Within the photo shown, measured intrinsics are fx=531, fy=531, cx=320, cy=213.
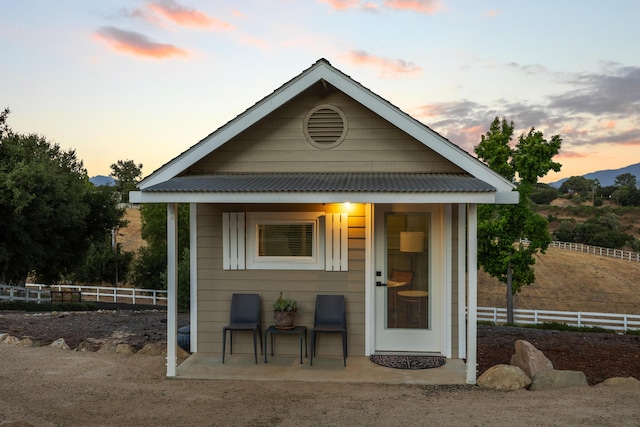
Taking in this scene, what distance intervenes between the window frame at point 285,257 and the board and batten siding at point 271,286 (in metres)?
0.08

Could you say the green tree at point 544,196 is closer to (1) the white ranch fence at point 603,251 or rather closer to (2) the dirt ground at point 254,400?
(1) the white ranch fence at point 603,251

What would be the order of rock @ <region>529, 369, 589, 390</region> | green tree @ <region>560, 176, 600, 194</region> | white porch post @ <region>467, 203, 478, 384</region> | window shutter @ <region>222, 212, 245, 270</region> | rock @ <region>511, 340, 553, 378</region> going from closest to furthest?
rock @ <region>529, 369, 589, 390</region>
white porch post @ <region>467, 203, 478, 384</region>
rock @ <region>511, 340, 553, 378</region>
window shutter @ <region>222, 212, 245, 270</region>
green tree @ <region>560, 176, 600, 194</region>

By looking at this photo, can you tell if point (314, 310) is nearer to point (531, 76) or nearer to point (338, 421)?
point (338, 421)

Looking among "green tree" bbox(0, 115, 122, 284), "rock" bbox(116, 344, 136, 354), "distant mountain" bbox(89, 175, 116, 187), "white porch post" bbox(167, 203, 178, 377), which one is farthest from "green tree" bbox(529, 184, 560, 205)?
"white porch post" bbox(167, 203, 178, 377)

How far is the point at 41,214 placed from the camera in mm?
Answer: 19047

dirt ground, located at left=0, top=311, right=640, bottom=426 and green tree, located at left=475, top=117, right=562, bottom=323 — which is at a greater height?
green tree, located at left=475, top=117, right=562, bottom=323

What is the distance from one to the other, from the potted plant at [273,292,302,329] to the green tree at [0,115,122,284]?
550 inches

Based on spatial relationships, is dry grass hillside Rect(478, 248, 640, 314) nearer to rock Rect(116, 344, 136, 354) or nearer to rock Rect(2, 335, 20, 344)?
rock Rect(116, 344, 136, 354)

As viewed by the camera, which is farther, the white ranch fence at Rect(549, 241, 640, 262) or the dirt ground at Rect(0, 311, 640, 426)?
the white ranch fence at Rect(549, 241, 640, 262)

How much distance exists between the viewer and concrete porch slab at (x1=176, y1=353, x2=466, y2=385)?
6.74 meters

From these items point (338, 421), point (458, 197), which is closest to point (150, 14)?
point (458, 197)

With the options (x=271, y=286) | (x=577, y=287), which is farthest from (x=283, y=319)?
(x=577, y=287)

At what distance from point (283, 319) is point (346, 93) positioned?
3.25 metres

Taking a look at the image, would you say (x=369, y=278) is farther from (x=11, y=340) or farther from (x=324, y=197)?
(x=11, y=340)
